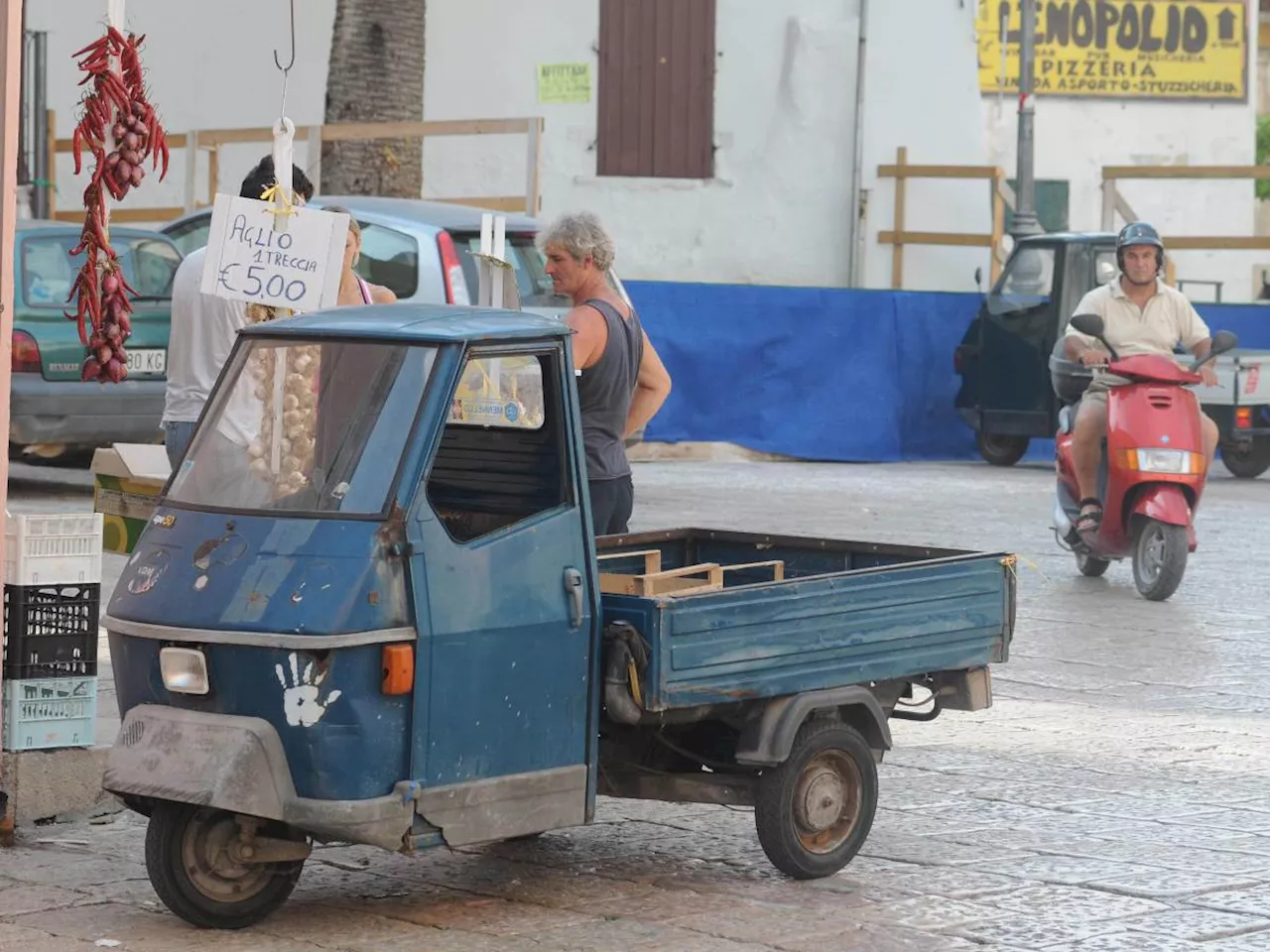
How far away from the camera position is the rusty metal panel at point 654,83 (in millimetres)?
24125

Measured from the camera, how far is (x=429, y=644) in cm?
535

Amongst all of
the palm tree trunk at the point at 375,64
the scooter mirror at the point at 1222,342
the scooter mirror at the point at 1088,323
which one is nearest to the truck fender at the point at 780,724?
the scooter mirror at the point at 1088,323

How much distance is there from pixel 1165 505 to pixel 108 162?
20.7 feet

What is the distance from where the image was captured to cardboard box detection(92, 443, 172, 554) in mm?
7996

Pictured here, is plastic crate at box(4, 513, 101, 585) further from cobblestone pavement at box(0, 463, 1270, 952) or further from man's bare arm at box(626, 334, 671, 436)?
man's bare arm at box(626, 334, 671, 436)

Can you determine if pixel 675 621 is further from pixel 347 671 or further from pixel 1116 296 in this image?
pixel 1116 296

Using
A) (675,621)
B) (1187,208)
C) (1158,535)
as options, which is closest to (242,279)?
(675,621)

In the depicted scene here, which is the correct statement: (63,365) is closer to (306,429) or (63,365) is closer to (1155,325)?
(1155,325)

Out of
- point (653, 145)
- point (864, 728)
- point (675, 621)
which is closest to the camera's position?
point (675, 621)

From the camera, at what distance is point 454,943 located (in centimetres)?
543

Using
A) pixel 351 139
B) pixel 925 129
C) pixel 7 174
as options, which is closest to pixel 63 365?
pixel 351 139

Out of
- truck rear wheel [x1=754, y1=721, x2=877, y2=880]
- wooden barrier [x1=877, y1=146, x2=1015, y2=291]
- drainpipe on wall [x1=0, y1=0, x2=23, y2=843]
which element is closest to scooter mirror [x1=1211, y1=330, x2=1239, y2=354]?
truck rear wheel [x1=754, y1=721, x2=877, y2=880]

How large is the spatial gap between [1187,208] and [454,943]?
79.3ft

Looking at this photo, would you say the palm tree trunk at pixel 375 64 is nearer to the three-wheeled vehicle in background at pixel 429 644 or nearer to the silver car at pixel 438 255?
the silver car at pixel 438 255
